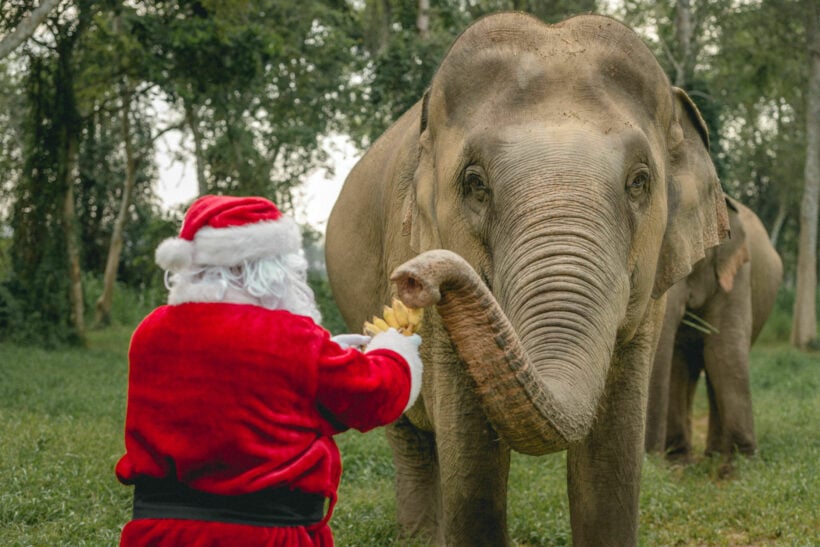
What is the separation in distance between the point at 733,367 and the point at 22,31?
695 centimetres

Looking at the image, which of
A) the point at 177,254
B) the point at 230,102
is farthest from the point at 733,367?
the point at 230,102

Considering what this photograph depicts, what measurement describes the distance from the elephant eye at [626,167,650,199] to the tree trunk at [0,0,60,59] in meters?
7.74

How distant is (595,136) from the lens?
3680 mm

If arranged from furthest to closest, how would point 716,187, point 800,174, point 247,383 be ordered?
point 800,174, point 716,187, point 247,383

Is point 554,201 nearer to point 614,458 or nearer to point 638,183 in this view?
point 638,183

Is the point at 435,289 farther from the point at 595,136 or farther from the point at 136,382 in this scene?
the point at 595,136

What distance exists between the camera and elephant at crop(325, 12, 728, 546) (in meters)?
3.04

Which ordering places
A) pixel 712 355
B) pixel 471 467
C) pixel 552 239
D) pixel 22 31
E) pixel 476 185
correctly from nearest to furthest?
pixel 552 239
pixel 476 185
pixel 471 467
pixel 712 355
pixel 22 31

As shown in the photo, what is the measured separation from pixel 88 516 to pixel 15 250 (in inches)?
439

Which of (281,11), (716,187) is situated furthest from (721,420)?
(281,11)

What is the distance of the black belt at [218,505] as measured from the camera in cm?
286

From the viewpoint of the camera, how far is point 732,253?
331 inches

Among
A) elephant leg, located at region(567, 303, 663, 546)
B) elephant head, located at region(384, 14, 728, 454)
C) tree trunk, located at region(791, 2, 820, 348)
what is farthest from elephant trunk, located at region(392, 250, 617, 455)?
tree trunk, located at region(791, 2, 820, 348)

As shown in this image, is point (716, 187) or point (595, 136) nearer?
point (595, 136)
